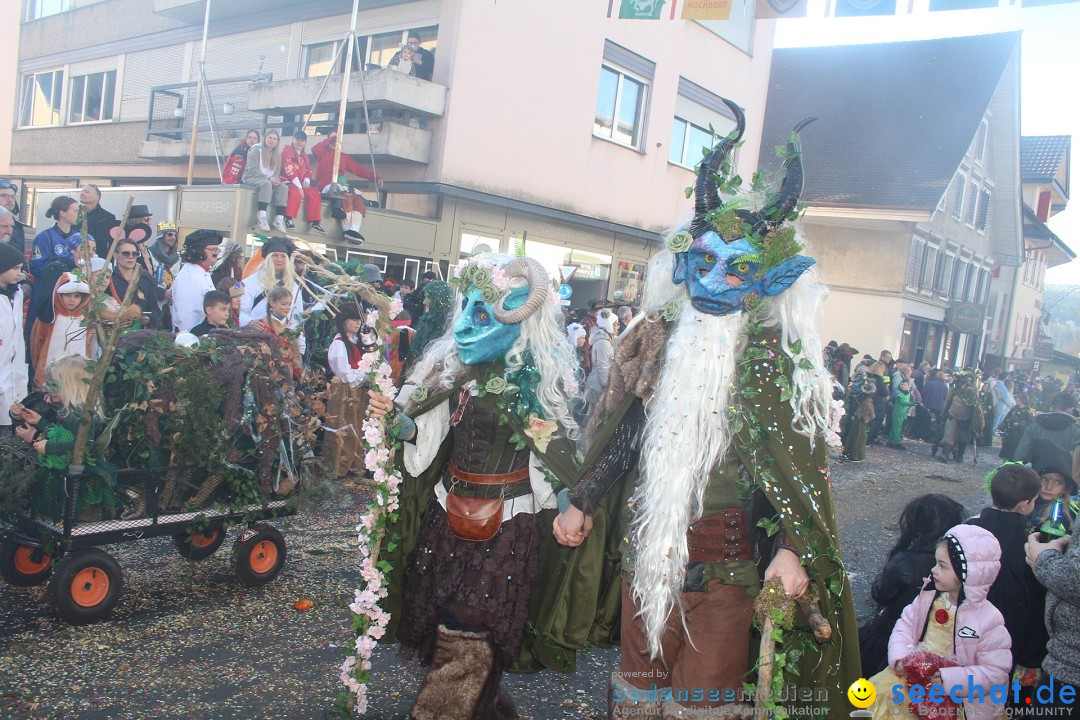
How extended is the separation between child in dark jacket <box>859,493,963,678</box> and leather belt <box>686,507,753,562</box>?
173 centimetres

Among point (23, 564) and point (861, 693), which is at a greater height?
point (861, 693)

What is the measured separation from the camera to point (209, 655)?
14.3ft

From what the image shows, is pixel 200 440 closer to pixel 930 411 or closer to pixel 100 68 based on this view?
pixel 930 411

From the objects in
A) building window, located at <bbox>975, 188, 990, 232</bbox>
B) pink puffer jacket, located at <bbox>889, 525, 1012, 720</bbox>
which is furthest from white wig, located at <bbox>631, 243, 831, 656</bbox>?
building window, located at <bbox>975, 188, 990, 232</bbox>

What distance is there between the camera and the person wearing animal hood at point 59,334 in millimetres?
6031

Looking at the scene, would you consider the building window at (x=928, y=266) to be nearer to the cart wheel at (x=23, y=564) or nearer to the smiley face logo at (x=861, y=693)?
the smiley face logo at (x=861, y=693)

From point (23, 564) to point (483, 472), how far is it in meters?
3.01

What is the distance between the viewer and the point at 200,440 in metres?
4.85

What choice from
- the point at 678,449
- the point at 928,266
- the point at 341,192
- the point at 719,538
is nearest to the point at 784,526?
Answer: the point at 719,538

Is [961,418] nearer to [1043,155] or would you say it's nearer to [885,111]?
[885,111]

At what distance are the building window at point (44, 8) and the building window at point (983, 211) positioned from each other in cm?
2818

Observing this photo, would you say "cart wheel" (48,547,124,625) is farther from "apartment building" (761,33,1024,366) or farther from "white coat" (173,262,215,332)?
"apartment building" (761,33,1024,366)

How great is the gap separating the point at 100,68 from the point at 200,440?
19738 mm

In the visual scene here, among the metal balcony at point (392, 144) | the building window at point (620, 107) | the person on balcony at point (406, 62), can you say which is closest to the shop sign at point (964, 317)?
the building window at point (620, 107)
